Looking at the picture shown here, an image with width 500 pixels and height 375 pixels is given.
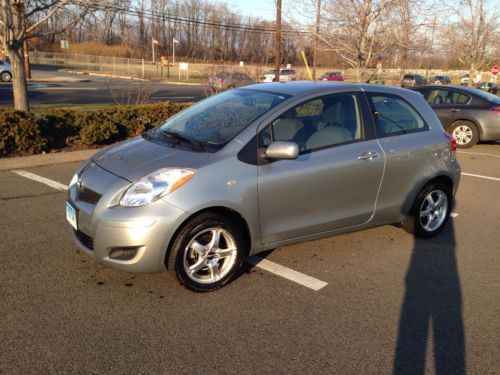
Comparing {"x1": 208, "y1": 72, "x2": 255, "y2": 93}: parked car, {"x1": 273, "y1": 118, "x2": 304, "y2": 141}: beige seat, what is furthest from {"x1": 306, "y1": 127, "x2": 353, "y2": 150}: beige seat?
{"x1": 208, "y1": 72, "x2": 255, "y2": 93}: parked car

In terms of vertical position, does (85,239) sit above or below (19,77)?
below

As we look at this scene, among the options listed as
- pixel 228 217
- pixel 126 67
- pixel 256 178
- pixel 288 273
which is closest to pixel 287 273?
pixel 288 273

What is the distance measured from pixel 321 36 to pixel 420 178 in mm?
9942

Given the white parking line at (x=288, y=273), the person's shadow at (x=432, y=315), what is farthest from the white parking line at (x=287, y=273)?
the person's shadow at (x=432, y=315)

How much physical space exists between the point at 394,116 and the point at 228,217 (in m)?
2.16

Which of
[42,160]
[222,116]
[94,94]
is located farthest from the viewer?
[94,94]

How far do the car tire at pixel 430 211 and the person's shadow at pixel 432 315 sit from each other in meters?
0.24

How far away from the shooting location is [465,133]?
11906 millimetres

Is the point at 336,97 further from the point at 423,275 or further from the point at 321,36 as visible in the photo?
the point at 321,36

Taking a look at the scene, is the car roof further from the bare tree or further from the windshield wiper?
the bare tree

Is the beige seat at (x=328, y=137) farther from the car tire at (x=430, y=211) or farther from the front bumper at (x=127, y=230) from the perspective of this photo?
the front bumper at (x=127, y=230)

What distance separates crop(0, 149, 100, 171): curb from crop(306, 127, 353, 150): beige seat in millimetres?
5584

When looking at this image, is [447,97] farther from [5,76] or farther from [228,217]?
[5,76]

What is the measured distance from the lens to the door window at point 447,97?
1201 cm
